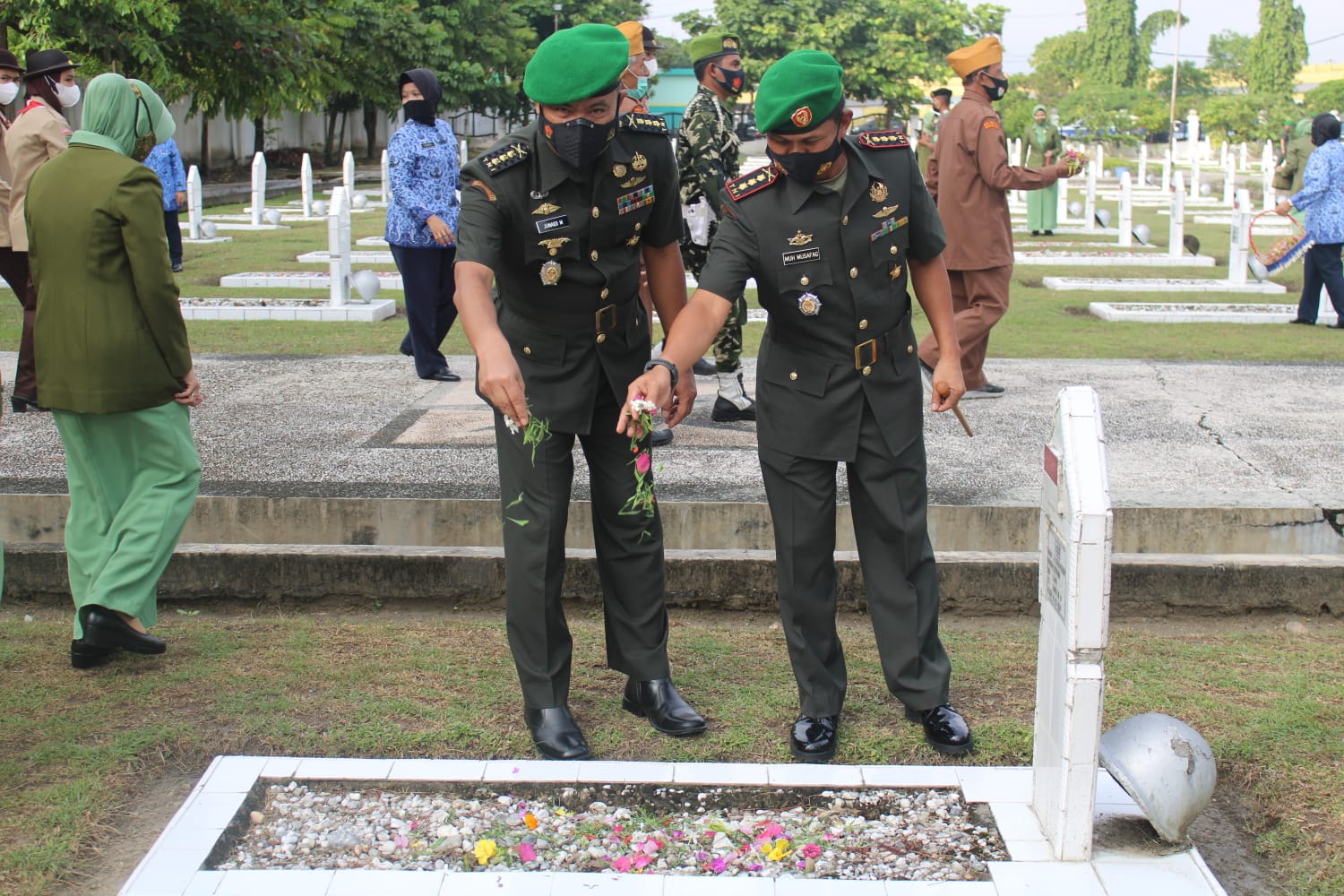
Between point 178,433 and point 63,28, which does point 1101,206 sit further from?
point 178,433

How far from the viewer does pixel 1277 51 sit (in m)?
77.2

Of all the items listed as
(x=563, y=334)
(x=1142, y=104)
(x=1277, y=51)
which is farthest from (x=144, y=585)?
(x=1277, y=51)

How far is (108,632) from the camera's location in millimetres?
4480

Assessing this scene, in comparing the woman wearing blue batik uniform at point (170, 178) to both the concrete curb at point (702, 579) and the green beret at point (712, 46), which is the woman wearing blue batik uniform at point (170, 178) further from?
the concrete curb at point (702, 579)

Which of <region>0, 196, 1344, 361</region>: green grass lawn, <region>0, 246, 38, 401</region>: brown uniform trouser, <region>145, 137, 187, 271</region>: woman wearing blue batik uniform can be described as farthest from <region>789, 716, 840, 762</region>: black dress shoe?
<region>145, 137, 187, 271</region>: woman wearing blue batik uniform

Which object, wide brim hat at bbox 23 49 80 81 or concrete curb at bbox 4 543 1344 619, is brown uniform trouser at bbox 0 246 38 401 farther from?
concrete curb at bbox 4 543 1344 619

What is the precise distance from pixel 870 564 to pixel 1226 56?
113752 mm

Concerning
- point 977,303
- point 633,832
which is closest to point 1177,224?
point 977,303

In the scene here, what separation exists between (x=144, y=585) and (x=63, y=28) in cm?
2029

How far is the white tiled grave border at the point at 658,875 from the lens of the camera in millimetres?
3088

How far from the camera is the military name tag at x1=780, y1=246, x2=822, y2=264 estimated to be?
12.2 ft

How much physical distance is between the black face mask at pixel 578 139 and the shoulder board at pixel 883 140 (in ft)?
2.25

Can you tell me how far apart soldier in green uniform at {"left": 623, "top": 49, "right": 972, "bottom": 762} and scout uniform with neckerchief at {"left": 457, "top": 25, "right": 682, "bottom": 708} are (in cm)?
24

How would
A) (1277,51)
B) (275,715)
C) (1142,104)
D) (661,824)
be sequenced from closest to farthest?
1. (661,824)
2. (275,715)
3. (1142,104)
4. (1277,51)
